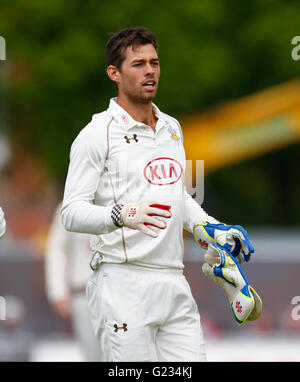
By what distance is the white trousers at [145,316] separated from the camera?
18.5 feet

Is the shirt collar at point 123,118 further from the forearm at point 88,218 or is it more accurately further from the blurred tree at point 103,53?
the blurred tree at point 103,53

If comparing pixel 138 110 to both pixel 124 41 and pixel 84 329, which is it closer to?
pixel 124 41

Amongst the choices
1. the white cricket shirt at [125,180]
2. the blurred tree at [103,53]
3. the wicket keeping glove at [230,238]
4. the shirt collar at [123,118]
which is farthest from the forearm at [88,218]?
the blurred tree at [103,53]

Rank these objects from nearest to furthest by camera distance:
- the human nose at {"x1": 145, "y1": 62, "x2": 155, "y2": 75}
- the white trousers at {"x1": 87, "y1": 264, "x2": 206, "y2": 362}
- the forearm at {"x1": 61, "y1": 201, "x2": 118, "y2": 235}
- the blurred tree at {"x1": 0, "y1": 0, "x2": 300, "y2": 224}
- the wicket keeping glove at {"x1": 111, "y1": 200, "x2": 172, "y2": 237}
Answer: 1. the wicket keeping glove at {"x1": 111, "y1": 200, "x2": 172, "y2": 237}
2. the forearm at {"x1": 61, "y1": 201, "x2": 118, "y2": 235}
3. the white trousers at {"x1": 87, "y1": 264, "x2": 206, "y2": 362}
4. the human nose at {"x1": 145, "y1": 62, "x2": 155, "y2": 75}
5. the blurred tree at {"x1": 0, "y1": 0, "x2": 300, "y2": 224}

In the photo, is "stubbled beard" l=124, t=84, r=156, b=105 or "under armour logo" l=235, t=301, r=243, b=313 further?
"stubbled beard" l=124, t=84, r=156, b=105

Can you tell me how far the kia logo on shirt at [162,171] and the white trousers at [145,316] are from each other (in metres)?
0.47

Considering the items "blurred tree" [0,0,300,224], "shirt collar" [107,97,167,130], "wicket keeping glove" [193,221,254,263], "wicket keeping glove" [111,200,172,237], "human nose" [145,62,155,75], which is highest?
"blurred tree" [0,0,300,224]

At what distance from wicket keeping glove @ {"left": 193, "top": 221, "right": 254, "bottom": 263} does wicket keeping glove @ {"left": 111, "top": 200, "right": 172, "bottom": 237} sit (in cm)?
46

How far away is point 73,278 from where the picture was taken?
26.2 feet

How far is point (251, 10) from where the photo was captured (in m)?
20.1

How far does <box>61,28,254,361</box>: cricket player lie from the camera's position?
5652mm

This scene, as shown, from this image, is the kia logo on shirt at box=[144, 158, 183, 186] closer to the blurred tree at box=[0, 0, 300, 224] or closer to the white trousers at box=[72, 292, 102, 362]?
the white trousers at box=[72, 292, 102, 362]

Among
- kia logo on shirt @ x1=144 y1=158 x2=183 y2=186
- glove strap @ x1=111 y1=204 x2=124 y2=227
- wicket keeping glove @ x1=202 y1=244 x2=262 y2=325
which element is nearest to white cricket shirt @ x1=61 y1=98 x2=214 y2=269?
kia logo on shirt @ x1=144 y1=158 x2=183 y2=186

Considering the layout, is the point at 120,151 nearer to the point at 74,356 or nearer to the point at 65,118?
the point at 74,356
